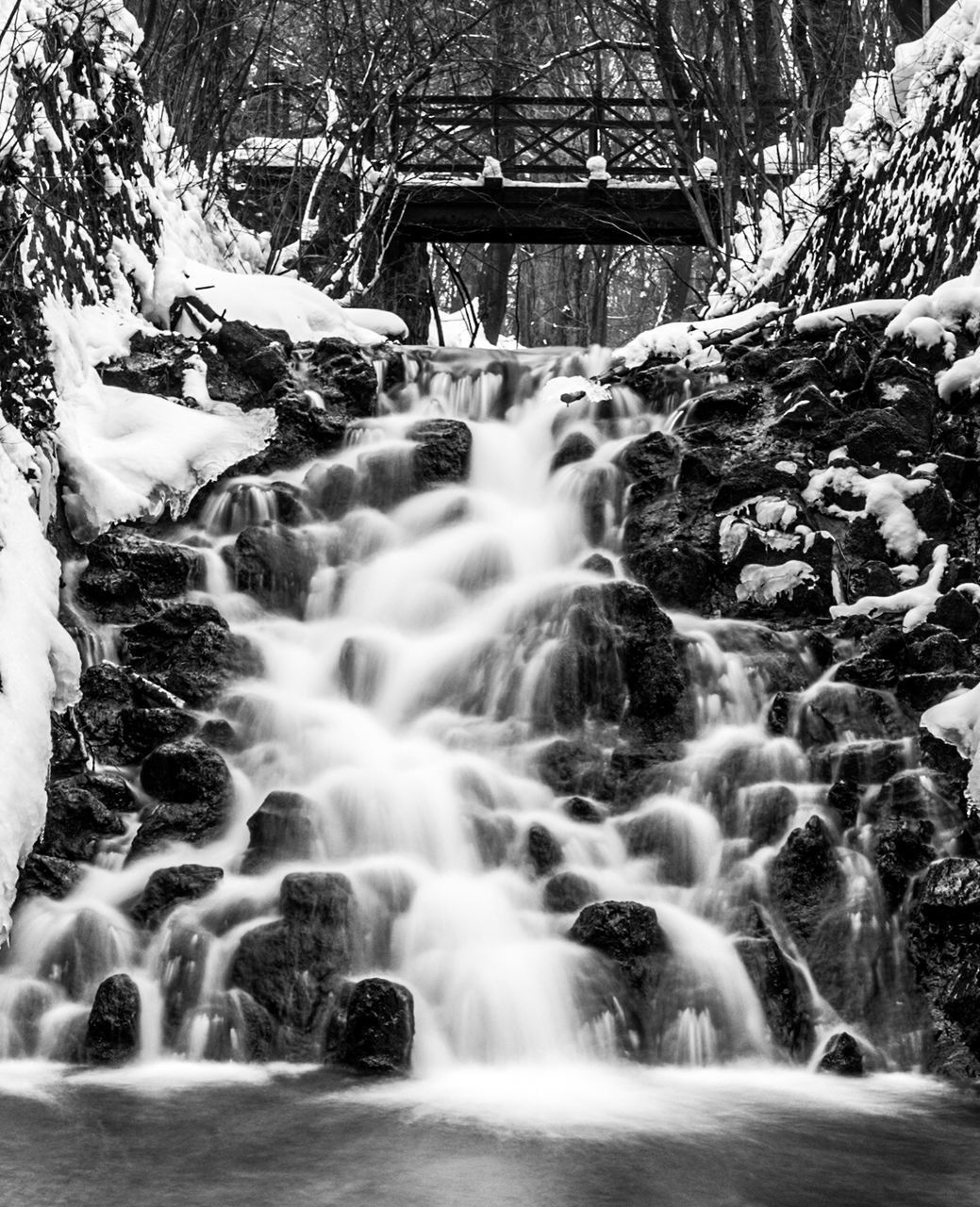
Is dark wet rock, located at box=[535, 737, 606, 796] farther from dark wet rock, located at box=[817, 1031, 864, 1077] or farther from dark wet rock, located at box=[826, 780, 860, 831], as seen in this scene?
dark wet rock, located at box=[817, 1031, 864, 1077]

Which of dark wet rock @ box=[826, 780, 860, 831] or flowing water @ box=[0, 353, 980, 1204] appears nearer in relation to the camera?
flowing water @ box=[0, 353, 980, 1204]

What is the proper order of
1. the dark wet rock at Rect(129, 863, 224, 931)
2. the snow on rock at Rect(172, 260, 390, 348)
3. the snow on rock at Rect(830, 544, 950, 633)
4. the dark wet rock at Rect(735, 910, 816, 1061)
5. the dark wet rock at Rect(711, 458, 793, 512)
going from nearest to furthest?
the dark wet rock at Rect(735, 910, 816, 1061)
the dark wet rock at Rect(129, 863, 224, 931)
the snow on rock at Rect(830, 544, 950, 633)
the dark wet rock at Rect(711, 458, 793, 512)
the snow on rock at Rect(172, 260, 390, 348)

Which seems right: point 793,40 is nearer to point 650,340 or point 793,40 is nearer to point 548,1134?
point 650,340

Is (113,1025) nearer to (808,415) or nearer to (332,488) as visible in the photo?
(332,488)

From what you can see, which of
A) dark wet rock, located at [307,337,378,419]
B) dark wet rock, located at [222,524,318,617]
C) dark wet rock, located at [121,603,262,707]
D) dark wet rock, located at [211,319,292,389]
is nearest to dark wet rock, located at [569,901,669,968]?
dark wet rock, located at [121,603,262,707]

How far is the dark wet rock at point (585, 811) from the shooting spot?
18.9ft

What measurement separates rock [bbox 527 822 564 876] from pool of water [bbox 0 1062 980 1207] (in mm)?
1001

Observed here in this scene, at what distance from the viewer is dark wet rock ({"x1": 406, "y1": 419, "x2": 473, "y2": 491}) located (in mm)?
8180

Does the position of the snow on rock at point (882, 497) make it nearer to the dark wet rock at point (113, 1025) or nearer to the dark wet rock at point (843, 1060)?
the dark wet rock at point (843, 1060)

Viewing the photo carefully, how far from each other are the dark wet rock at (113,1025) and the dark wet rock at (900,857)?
2737mm

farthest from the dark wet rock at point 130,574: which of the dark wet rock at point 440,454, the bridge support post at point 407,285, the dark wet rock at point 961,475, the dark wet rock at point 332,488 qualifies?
the bridge support post at point 407,285

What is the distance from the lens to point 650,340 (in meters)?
9.09

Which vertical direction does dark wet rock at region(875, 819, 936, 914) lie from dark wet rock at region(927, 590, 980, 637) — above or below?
below

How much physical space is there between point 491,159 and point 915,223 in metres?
5.39
